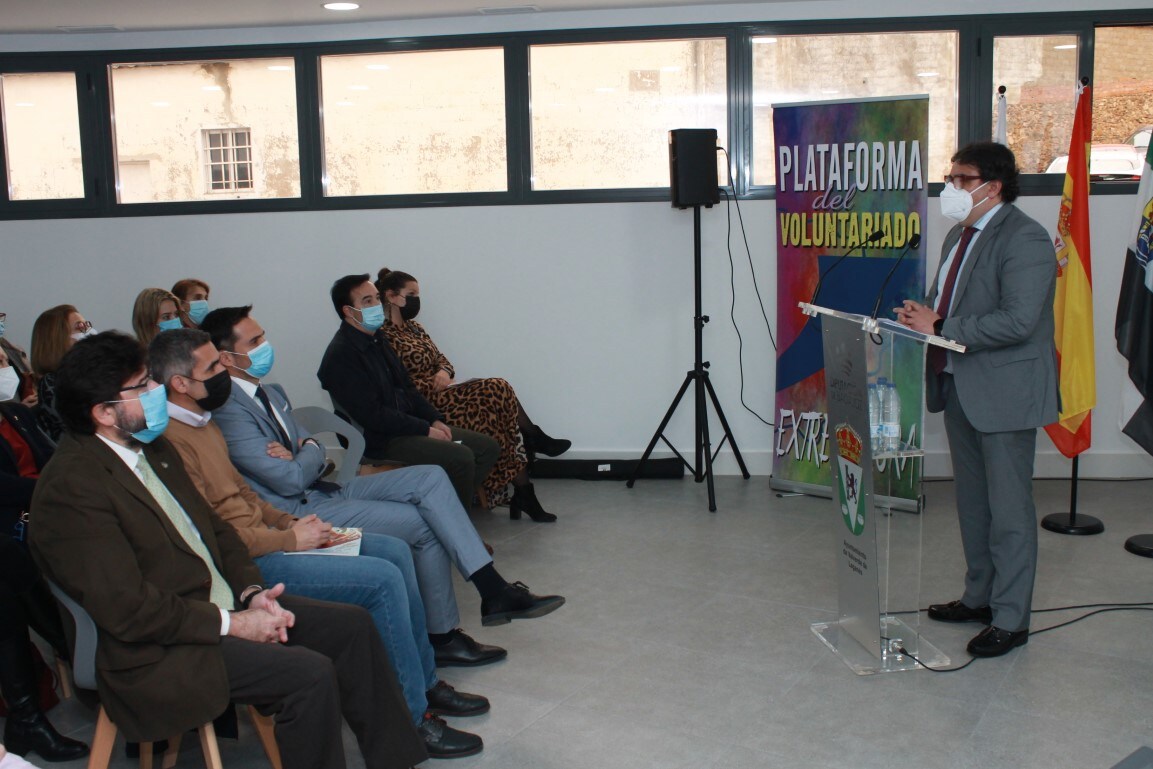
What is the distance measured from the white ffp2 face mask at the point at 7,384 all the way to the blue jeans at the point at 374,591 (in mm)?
1567

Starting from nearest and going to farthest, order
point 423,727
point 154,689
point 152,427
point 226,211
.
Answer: point 154,689
point 152,427
point 423,727
point 226,211

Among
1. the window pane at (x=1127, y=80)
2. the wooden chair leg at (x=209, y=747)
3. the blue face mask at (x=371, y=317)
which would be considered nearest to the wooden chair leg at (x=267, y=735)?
the wooden chair leg at (x=209, y=747)

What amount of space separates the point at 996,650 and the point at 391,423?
8.57ft

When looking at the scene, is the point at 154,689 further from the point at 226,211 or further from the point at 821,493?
the point at 226,211

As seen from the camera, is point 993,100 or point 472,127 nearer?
point 993,100

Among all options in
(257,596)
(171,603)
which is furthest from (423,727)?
(171,603)

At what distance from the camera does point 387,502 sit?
3.67 meters

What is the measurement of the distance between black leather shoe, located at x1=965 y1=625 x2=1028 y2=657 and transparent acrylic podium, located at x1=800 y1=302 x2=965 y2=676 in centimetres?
12

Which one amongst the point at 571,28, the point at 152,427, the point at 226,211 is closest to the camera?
the point at 152,427

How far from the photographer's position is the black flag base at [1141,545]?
4645mm

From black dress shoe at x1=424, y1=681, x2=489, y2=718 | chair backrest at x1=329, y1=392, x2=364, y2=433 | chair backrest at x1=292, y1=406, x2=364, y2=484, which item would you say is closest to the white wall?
chair backrest at x1=329, y1=392, x2=364, y2=433

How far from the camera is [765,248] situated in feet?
20.6

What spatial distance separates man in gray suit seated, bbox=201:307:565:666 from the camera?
3426mm

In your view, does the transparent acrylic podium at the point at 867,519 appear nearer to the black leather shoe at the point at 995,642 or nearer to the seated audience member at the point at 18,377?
the black leather shoe at the point at 995,642
